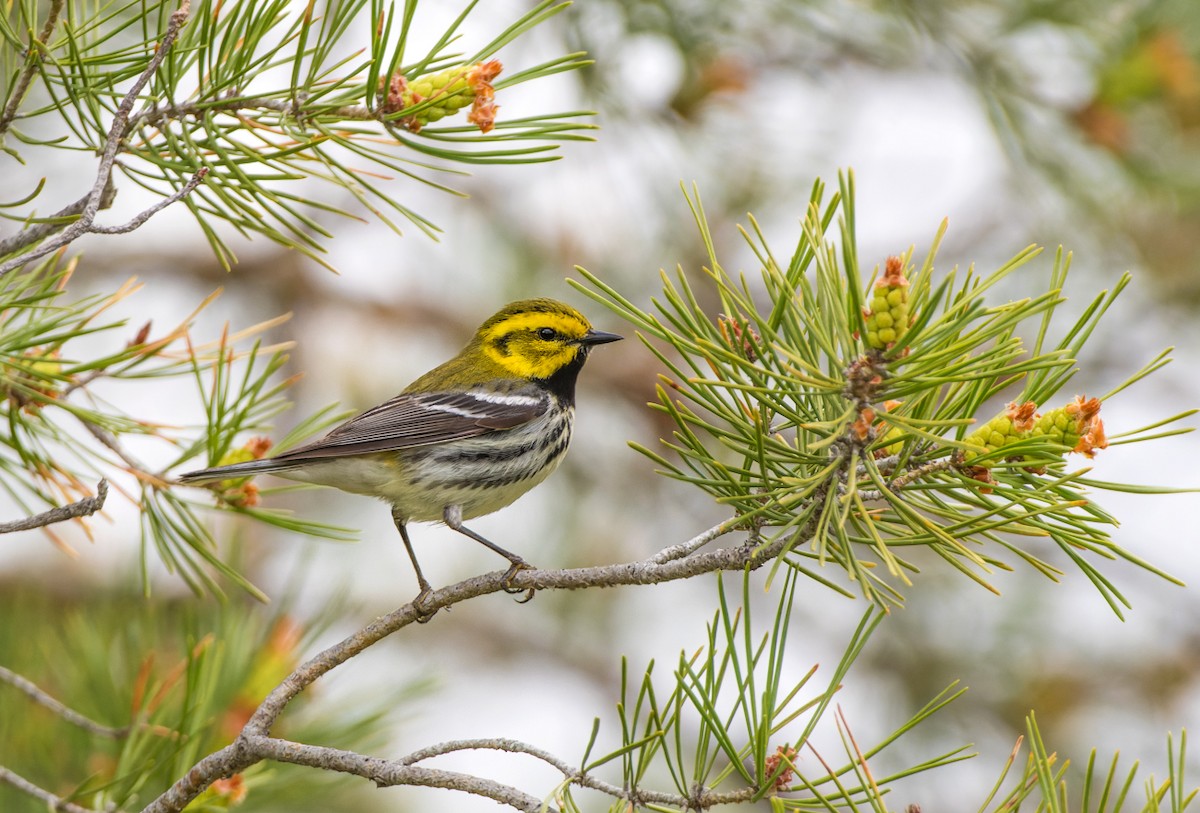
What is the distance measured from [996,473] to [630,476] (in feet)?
10.8

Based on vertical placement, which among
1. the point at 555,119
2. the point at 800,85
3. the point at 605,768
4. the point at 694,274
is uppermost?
the point at 800,85

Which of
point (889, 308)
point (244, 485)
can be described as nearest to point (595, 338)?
point (244, 485)

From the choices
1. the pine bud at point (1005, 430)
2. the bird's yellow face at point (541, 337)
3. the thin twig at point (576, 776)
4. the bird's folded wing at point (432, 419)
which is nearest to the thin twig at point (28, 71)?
the thin twig at point (576, 776)

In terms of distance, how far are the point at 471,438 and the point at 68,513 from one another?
6.25ft

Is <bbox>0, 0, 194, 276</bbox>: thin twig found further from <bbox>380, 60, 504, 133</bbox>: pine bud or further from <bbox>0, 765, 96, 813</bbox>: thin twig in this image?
<bbox>0, 765, 96, 813</bbox>: thin twig

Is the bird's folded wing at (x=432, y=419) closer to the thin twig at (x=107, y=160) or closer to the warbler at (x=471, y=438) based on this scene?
the warbler at (x=471, y=438)

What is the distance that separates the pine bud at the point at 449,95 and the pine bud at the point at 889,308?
0.68 m

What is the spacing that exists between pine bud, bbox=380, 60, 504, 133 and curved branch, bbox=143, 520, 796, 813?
694mm

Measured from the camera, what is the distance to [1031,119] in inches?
144

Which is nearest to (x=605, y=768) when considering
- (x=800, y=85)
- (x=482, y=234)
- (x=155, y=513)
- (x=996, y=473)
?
(x=482, y=234)

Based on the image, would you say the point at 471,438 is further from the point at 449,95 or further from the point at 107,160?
the point at 107,160

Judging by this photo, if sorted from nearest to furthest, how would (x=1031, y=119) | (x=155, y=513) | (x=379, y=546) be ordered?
(x=155, y=513) < (x=1031, y=119) < (x=379, y=546)

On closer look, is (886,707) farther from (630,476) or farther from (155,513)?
(155,513)

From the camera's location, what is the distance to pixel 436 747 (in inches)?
62.2
